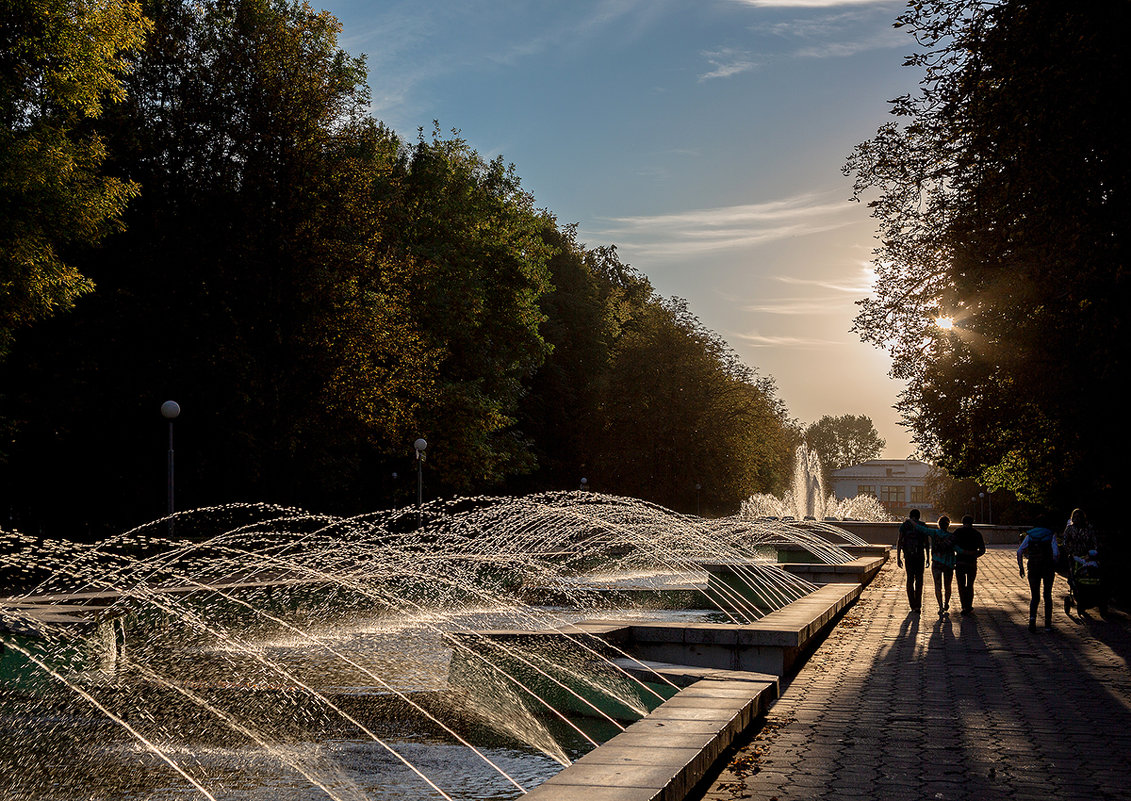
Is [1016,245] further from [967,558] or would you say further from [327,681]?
[327,681]

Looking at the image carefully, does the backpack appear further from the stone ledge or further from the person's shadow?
the stone ledge

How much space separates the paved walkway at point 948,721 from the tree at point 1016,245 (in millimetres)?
4533

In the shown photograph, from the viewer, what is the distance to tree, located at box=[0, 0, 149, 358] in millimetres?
20188

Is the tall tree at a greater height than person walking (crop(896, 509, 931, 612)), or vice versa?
the tall tree

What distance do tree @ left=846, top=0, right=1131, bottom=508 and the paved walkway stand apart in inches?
178

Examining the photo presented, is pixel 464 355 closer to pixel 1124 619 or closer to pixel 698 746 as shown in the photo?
pixel 1124 619

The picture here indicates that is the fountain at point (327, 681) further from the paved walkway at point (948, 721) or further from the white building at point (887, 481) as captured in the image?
the white building at point (887, 481)

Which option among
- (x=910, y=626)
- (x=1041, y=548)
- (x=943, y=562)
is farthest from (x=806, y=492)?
(x=910, y=626)

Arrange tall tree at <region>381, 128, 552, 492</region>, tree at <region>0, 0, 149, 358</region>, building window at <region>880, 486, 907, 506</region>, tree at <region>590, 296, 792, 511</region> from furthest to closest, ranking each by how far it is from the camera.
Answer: building window at <region>880, 486, 907, 506</region> → tree at <region>590, 296, 792, 511</region> → tall tree at <region>381, 128, 552, 492</region> → tree at <region>0, 0, 149, 358</region>

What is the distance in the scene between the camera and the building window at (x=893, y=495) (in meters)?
155

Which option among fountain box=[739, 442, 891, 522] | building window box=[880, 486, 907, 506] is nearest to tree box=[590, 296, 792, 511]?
fountain box=[739, 442, 891, 522]

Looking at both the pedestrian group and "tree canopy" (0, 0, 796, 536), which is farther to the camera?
"tree canopy" (0, 0, 796, 536)

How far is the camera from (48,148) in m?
20.6

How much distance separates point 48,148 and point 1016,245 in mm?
17098
